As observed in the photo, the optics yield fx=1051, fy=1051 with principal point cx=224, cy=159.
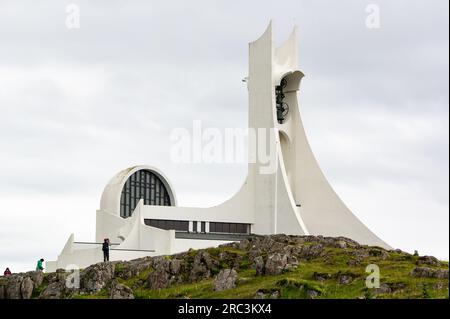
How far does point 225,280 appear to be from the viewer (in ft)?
109

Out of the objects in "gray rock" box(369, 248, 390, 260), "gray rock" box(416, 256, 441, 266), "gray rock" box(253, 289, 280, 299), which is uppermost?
"gray rock" box(369, 248, 390, 260)

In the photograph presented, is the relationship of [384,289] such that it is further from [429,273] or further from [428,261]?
[428,261]

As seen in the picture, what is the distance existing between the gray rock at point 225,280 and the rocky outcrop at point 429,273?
5.68 m

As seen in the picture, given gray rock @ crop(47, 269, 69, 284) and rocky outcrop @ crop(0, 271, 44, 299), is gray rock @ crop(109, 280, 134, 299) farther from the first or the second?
rocky outcrop @ crop(0, 271, 44, 299)

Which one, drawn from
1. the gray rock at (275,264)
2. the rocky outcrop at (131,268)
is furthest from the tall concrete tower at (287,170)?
the gray rock at (275,264)

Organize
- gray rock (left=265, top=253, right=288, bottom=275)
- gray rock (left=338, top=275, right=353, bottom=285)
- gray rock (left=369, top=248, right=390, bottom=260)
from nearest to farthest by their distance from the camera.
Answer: gray rock (left=338, top=275, right=353, bottom=285)
gray rock (left=265, top=253, right=288, bottom=275)
gray rock (left=369, top=248, right=390, bottom=260)

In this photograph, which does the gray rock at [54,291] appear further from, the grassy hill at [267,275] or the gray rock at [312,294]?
the gray rock at [312,294]

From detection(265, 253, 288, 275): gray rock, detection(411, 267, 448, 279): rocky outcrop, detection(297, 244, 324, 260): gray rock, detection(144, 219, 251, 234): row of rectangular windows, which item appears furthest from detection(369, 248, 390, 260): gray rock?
detection(144, 219, 251, 234): row of rectangular windows

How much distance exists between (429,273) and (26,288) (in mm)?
13856

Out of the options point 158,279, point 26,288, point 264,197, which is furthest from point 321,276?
point 264,197

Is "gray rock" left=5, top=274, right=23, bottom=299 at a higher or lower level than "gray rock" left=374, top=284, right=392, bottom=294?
lower

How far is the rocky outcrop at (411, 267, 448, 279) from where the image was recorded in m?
30.0

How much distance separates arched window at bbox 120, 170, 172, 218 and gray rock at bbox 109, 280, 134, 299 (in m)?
16.8
